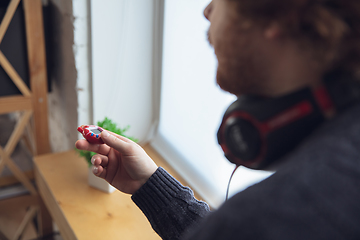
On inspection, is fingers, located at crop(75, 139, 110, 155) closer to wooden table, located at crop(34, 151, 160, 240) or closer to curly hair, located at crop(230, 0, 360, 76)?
wooden table, located at crop(34, 151, 160, 240)

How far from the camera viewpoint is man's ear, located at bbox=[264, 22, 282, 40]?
0.37 meters

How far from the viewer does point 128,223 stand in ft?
3.20

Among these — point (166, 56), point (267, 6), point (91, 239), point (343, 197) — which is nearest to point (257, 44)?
point (267, 6)

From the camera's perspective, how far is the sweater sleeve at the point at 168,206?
671mm

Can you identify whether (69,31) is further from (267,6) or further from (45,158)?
(267,6)

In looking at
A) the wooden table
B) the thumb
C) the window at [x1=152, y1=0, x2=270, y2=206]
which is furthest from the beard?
the wooden table

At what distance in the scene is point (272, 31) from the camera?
0.38 meters

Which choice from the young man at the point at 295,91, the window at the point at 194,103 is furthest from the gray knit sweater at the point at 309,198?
the window at the point at 194,103

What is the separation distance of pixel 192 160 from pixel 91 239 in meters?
0.47

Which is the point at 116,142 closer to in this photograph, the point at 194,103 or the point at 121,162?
the point at 121,162

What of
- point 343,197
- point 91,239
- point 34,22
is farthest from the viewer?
point 34,22

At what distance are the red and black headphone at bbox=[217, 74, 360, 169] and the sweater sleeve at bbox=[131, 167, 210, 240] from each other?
1.06ft

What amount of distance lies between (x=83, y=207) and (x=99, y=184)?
11 centimetres

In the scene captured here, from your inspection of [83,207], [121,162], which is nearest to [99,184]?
[83,207]
